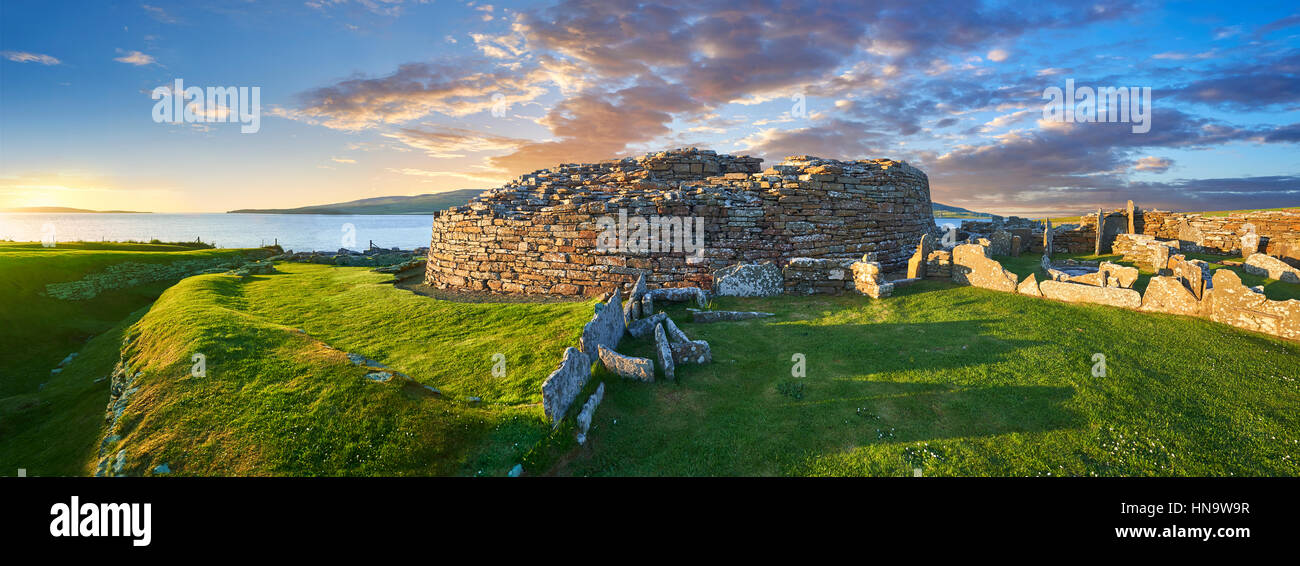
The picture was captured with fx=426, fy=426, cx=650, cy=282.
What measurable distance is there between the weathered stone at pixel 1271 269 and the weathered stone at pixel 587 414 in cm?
1698

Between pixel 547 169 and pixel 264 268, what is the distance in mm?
14993

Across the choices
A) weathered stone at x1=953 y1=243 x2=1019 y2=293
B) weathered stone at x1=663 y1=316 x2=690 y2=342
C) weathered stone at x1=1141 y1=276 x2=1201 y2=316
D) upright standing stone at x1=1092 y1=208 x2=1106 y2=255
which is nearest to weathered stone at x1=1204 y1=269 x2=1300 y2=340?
weathered stone at x1=1141 y1=276 x2=1201 y2=316

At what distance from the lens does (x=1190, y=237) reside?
18.2 metres

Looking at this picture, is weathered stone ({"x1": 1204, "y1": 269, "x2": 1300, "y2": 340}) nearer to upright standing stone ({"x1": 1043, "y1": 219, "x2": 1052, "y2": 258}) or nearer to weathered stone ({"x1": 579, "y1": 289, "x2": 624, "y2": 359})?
weathered stone ({"x1": 579, "y1": 289, "x2": 624, "y2": 359})

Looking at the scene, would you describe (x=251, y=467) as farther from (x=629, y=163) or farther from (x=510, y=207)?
(x=629, y=163)

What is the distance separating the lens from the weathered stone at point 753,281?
11.9 metres

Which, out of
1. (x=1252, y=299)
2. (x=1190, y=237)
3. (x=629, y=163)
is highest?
(x=629, y=163)

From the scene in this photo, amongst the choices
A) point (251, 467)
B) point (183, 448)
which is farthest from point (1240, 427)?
point (183, 448)

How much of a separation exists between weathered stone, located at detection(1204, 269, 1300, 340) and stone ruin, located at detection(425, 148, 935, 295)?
243 inches

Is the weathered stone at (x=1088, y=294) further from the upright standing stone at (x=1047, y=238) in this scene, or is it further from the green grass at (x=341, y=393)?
the upright standing stone at (x=1047, y=238)

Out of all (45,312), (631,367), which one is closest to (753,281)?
(631,367)

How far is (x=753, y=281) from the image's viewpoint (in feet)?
39.2

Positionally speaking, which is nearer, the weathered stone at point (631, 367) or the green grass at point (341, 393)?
the green grass at point (341, 393)

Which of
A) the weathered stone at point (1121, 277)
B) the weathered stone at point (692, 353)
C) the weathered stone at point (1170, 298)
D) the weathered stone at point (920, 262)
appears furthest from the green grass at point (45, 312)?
the weathered stone at point (1121, 277)
